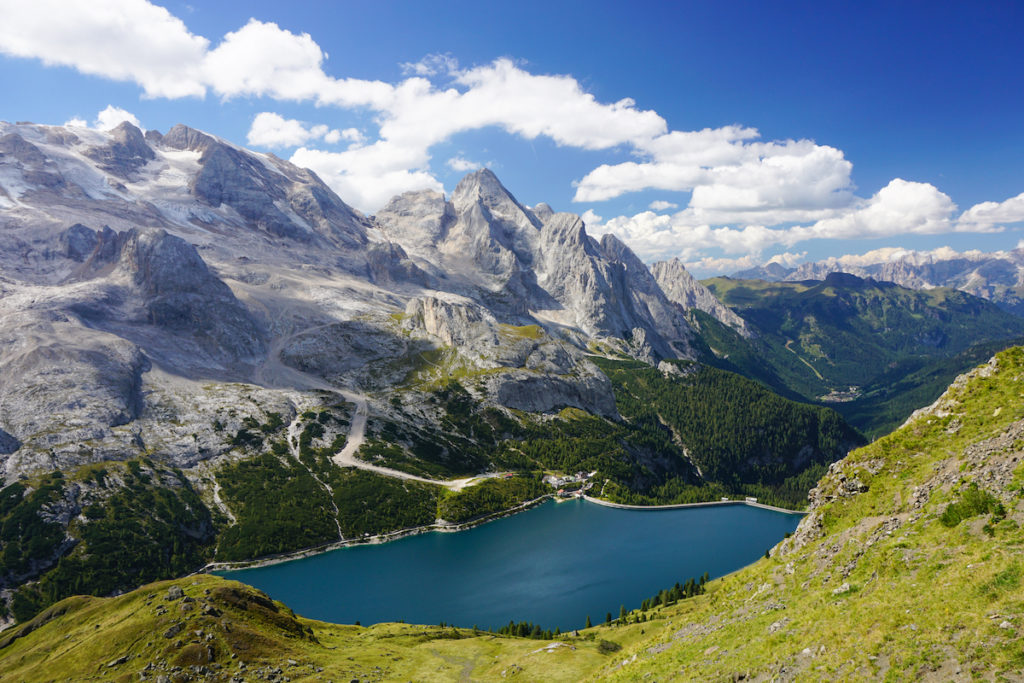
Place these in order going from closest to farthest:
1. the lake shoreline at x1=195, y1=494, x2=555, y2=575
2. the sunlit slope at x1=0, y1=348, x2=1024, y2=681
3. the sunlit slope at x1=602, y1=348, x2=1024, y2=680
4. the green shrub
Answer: the sunlit slope at x1=602, y1=348, x2=1024, y2=680 → the sunlit slope at x1=0, y1=348, x2=1024, y2=681 → the green shrub → the lake shoreline at x1=195, y1=494, x2=555, y2=575

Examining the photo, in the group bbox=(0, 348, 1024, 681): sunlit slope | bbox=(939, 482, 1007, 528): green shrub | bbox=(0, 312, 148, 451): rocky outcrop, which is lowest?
bbox=(0, 348, 1024, 681): sunlit slope

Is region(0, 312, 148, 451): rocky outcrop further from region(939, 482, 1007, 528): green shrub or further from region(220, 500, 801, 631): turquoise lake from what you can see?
region(939, 482, 1007, 528): green shrub

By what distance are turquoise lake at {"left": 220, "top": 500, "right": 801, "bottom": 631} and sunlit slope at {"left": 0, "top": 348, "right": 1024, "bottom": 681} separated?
4631 centimetres

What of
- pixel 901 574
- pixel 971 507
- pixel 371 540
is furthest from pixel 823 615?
pixel 371 540

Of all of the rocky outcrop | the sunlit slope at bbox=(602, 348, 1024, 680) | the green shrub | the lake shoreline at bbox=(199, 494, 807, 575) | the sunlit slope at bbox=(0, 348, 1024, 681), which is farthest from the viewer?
the rocky outcrop

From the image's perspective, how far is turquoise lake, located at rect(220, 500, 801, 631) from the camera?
112 metres

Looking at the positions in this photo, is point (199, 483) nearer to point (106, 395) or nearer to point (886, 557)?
point (106, 395)

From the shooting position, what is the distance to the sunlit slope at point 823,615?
22547mm

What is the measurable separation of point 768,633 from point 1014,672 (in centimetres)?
1530

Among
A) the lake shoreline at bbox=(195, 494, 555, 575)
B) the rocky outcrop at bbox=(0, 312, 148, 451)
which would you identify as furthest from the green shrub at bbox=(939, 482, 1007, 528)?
the rocky outcrop at bbox=(0, 312, 148, 451)

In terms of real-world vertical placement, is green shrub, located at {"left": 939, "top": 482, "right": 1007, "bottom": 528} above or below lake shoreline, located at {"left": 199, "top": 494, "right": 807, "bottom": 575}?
above

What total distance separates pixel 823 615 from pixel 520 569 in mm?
112726

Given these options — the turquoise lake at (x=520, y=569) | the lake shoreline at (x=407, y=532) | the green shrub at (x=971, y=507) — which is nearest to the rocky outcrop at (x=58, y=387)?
the lake shoreline at (x=407, y=532)

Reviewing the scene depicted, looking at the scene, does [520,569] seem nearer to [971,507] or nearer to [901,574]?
[901,574]
